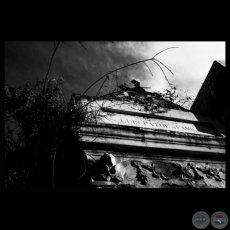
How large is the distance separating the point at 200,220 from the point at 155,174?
1.88 m

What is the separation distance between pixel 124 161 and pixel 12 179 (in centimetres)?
179

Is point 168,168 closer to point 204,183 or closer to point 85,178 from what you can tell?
point 204,183

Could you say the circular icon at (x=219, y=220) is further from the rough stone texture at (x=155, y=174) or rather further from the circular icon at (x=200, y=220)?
the rough stone texture at (x=155, y=174)

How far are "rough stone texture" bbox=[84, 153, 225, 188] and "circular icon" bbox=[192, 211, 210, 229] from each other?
150 cm

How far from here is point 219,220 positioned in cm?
155

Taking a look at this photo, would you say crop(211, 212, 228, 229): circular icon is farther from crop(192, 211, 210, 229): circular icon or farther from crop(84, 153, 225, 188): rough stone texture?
crop(84, 153, 225, 188): rough stone texture

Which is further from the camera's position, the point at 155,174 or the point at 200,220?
the point at 155,174

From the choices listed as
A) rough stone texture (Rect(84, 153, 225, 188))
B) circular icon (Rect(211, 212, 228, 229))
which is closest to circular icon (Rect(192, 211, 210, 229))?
circular icon (Rect(211, 212, 228, 229))

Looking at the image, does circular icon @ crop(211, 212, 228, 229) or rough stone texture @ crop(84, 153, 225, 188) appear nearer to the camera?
circular icon @ crop(211, 212, 228, 229)

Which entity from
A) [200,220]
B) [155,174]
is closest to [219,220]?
[200,220]

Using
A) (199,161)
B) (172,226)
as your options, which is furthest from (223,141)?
(172,226)

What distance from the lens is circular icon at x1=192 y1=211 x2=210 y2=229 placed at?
5.03ft

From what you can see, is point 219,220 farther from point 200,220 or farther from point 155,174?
point 155,174

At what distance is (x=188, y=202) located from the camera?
159cm
